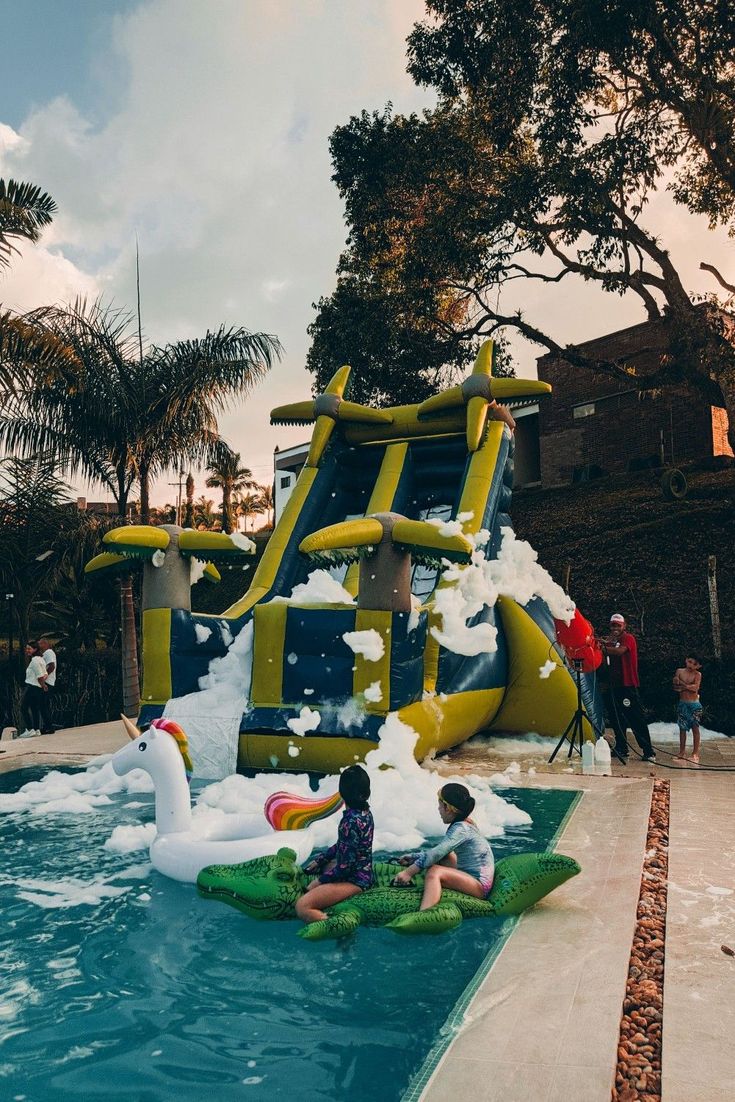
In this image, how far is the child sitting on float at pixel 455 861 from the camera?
4.23 meters

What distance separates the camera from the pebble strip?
265 cm

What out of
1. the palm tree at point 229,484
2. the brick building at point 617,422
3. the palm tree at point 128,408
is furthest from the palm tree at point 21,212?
the palm tree at point 229,484

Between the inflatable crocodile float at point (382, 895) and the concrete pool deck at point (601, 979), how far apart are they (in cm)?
18

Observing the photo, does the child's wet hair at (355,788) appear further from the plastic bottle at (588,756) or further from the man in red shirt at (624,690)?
the man in red shirt at (624,690)

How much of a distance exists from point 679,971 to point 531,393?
768 centimetres

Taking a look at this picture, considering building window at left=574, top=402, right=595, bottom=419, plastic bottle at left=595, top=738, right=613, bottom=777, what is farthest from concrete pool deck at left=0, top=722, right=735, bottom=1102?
building window at left=574, top=402, right=595, bottom=419

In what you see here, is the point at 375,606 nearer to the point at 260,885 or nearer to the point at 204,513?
the point at 260,885

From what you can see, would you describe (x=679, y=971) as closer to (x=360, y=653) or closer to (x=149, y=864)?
(x=149, y=864)

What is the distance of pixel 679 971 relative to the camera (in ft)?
11.5

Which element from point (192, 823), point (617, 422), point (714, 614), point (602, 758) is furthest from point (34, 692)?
point (617, 422)

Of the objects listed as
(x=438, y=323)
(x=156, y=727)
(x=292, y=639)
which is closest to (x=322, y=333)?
(x=438, y=323)

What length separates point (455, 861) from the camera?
4.37m

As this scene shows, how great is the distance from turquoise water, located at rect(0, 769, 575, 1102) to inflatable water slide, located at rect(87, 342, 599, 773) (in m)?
2.70

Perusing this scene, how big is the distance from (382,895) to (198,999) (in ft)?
3.47
